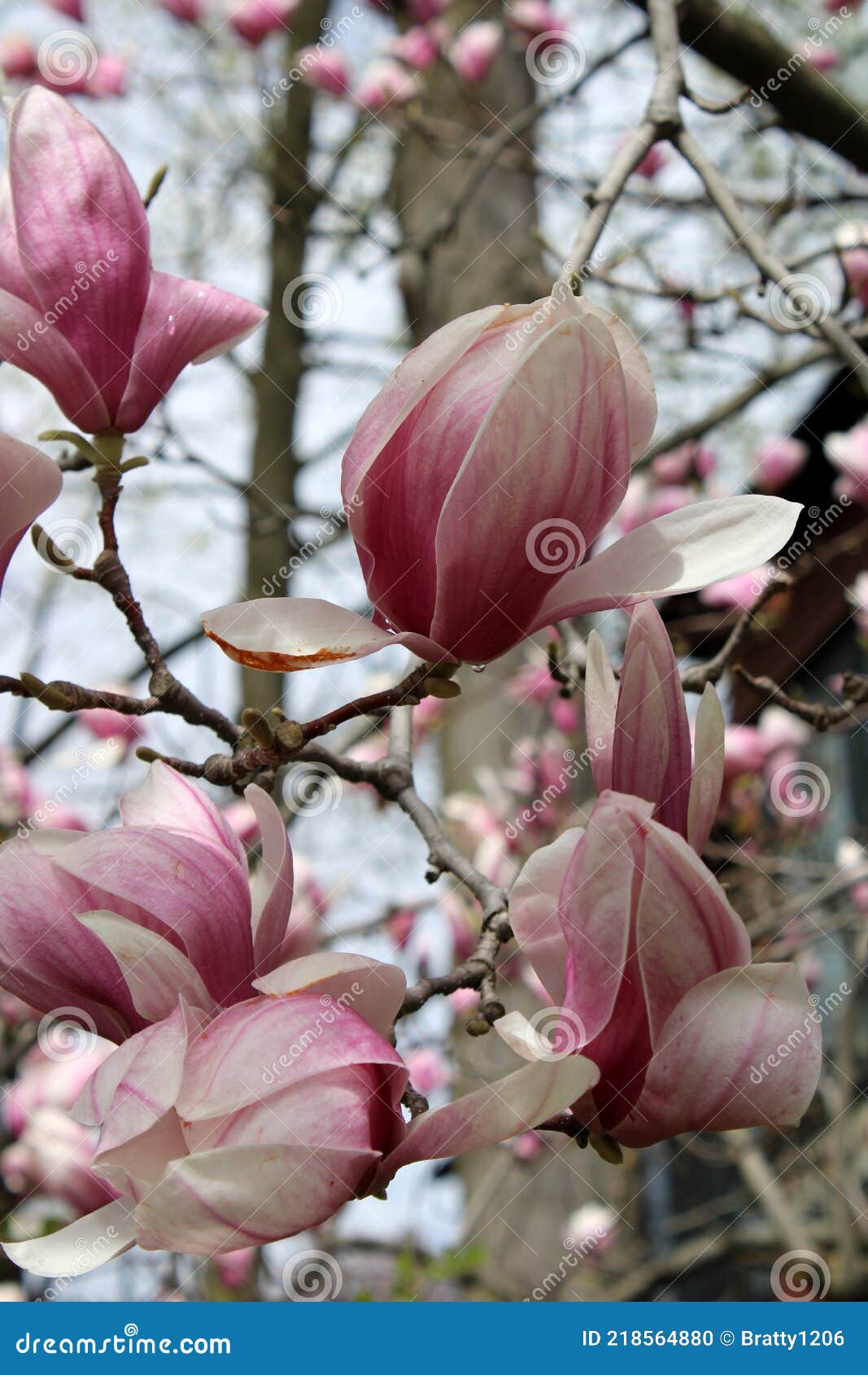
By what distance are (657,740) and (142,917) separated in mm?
269

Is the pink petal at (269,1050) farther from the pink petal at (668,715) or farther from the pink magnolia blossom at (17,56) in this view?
the pink magnolia blossom at (17,56)

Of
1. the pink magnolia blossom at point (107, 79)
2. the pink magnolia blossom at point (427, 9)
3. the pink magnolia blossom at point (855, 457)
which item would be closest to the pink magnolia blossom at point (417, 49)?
the pink magnolia blossom at point (427, 9)

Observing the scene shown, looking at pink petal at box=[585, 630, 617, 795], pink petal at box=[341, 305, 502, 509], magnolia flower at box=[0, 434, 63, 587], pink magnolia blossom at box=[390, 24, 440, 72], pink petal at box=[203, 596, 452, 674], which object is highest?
pink magnolia blossom at box=[390, 24, 440, 72]

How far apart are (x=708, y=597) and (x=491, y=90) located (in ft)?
5.87

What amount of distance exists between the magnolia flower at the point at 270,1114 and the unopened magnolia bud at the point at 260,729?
0.59 ft

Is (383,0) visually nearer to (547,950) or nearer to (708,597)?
(708,597)

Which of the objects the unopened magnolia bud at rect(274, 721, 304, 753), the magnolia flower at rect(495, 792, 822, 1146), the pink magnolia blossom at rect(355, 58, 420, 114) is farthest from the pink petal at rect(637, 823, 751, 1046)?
the pink magnolia blossom at rect(355, 58, 420, 114)

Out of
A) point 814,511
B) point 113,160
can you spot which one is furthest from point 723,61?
point 113,160

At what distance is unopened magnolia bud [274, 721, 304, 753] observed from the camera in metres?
0.69

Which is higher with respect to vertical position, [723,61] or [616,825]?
[723,61]

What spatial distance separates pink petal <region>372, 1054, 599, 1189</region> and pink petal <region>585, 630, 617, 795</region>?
0.15 metres

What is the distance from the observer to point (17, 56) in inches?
123

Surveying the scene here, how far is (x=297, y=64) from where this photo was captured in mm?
3416

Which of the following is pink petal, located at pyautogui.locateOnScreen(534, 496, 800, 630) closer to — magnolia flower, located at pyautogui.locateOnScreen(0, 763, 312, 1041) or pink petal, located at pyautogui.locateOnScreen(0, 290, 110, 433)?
magnolia flower, located at pyautogui.locateOnScreen(0, 763, 312, 1041)
